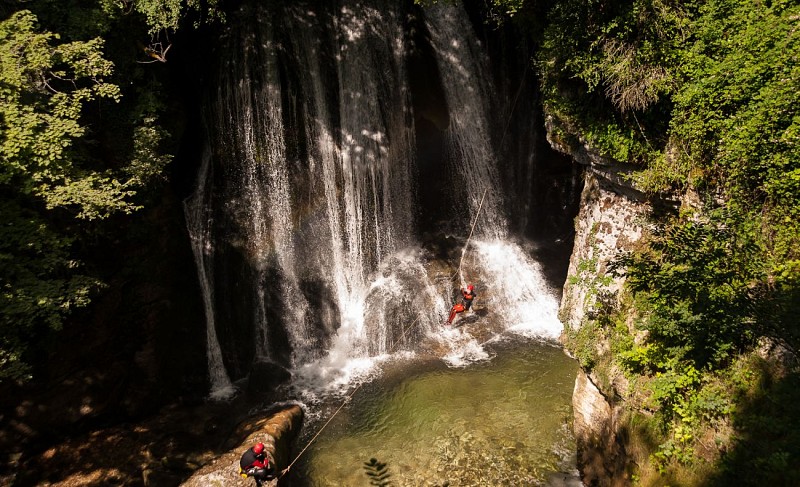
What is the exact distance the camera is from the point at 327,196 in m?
13.3

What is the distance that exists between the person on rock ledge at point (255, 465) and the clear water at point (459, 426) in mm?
1413

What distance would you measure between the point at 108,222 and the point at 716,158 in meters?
11.7

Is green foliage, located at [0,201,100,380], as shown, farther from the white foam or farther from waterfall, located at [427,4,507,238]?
waterfall, located at [427,4,507,238]

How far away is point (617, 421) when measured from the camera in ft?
21.7

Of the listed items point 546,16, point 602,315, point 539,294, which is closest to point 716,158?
point 602,315

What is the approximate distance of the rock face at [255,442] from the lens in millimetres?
7883

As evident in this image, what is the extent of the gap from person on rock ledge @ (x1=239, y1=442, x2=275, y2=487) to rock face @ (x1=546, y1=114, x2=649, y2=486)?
218 inches

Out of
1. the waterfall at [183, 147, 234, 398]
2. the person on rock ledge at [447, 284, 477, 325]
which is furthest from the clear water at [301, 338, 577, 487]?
the waterfall at [183, 147, 234, 398]

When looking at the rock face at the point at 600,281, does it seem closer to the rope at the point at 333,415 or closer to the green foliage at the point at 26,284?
the rope at the point at 333,415

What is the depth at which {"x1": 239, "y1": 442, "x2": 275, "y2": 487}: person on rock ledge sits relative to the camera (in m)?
7.34

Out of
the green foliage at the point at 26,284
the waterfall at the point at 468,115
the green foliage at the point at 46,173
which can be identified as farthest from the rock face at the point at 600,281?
the green foliage at the point at 26,284

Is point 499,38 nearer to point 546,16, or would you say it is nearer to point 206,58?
point 546,16

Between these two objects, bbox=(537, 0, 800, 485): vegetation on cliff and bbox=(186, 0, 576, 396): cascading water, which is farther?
bbox=(186, 0, 576, 396): cascading water

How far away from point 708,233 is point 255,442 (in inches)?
338
